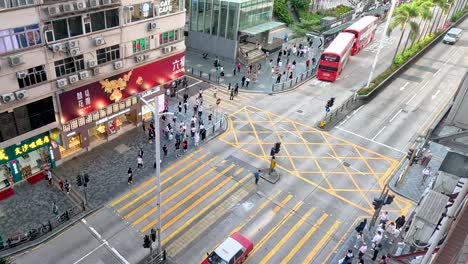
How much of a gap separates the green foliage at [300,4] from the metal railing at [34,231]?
61.7 m

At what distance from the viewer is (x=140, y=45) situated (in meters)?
33.5

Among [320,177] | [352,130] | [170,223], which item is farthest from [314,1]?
[170,223]

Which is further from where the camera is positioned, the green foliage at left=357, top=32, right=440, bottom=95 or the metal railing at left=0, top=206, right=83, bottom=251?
the green foliage at left=357, top=32, right=440, bottom=95

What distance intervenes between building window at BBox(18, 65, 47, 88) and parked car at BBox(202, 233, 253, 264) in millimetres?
16998

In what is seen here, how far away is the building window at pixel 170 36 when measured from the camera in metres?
35.3

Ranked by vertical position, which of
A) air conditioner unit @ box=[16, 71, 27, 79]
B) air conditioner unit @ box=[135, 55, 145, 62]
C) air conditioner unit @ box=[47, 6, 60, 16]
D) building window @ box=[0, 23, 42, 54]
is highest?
air conditioner unit @ box=[47, 6, 60, 16]

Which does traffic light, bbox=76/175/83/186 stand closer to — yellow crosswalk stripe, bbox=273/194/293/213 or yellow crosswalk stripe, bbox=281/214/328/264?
yellow crosswalk stripe, bbox=273/194/293/213

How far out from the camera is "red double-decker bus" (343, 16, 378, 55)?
192 ft

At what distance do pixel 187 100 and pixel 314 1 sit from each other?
47.8 m

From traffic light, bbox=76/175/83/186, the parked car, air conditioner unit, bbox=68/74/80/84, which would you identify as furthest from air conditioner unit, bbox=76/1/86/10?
the parked car

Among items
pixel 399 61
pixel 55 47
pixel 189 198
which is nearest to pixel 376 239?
pixel 189 198

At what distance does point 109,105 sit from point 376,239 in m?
24.0

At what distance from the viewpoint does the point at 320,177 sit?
109 ft

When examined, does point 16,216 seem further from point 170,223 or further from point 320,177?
point 320,177
